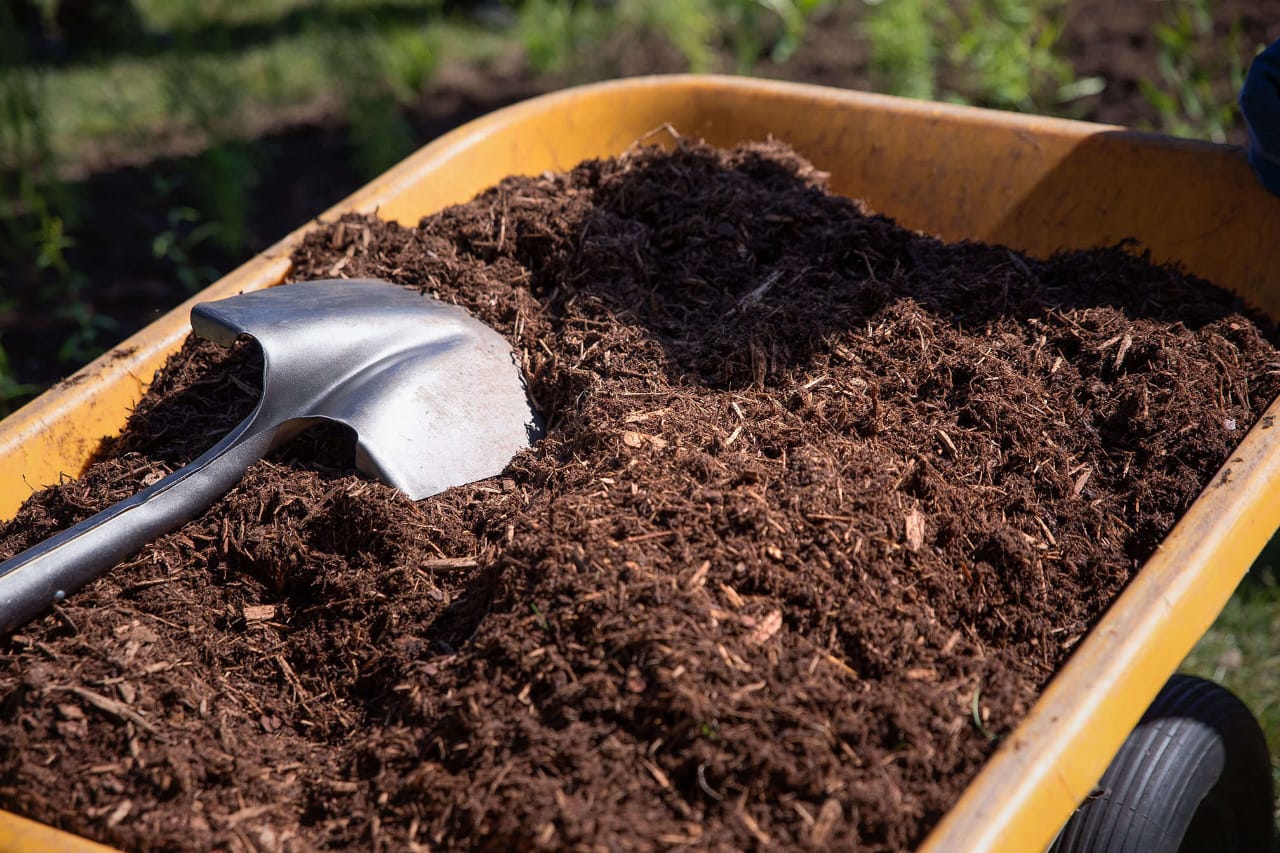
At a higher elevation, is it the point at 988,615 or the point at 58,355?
the point at 988,615

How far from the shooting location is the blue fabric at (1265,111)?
5.22 ft

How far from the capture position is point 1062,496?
133cm

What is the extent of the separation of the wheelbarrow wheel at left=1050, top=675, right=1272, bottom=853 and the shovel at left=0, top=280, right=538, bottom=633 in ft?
3.09

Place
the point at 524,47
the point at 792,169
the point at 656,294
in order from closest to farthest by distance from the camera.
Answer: the point at 656,294 → the point at 792,169 → the point at 524,47

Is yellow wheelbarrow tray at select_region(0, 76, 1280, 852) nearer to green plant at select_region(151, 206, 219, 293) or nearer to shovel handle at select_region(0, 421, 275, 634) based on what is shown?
shovel handle at select_region(0, 421, 275, 634)

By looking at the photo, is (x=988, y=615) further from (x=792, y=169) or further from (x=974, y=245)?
(x=792, y=169)

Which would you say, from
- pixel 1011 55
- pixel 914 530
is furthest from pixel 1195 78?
pixel 914 530

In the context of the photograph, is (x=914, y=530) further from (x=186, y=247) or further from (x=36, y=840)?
(x=186, y=247)

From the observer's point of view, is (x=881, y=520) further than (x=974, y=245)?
No

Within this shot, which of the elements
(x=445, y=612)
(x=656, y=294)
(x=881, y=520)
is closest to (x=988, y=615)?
(x=881, y=520)

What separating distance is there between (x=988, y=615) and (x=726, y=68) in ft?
10.6

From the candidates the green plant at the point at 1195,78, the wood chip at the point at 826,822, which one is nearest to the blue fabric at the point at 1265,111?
the wood chip at the point at 826,822

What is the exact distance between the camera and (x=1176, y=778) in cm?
127

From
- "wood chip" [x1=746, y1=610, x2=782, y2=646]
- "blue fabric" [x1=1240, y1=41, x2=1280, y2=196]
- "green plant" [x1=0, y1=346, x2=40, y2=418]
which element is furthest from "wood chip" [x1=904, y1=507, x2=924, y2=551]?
"green plant" [x1=0, y1=346, x2=40, y2=418]
